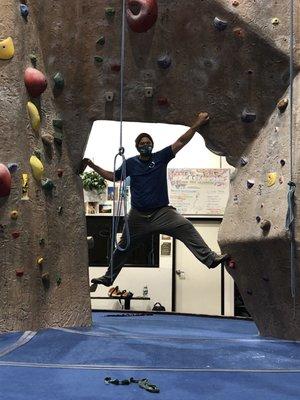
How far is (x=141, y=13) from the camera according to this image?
10.6ft

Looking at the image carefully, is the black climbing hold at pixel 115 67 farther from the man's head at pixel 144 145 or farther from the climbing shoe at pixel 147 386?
the climbing shoe at pixel 147 386

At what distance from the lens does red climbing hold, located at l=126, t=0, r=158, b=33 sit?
3.22m

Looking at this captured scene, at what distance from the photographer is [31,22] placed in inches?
132

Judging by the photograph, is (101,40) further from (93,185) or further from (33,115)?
(93,185)

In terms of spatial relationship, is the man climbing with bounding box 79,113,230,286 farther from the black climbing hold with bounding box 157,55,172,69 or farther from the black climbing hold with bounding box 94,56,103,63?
the black climbing hold with bounding box 94,56,103,63

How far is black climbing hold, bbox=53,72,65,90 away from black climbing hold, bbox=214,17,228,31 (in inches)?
42.0

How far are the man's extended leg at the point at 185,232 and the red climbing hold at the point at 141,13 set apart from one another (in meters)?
1.19

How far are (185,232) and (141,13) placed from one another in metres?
1.42

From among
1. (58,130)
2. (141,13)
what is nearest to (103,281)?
(58,130)

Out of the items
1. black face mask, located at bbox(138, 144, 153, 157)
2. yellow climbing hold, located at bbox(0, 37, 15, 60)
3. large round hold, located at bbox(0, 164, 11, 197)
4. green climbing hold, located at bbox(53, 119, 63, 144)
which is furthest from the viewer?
green climbing hold, located at bbox(53, 119, 63, 144)

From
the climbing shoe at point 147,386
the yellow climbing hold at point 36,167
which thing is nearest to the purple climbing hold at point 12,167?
the yellow climbing hold at point 36,167

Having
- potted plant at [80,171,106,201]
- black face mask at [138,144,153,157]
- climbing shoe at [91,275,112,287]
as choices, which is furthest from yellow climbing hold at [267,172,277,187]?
potted plant at [80,171,106,201]

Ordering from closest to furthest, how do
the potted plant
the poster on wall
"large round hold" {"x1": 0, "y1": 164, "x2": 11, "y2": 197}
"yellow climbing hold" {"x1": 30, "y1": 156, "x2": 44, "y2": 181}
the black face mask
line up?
1. "large round hold" {"x1": 0, "y1": 164, "x2": 11, "y2": 197}
2. "yellow climbing hold" {"x1": 30, "y1": 156, "x2": 44, "y2": 181}
3. the black face mask
4. the potted plant
5. the poster on wall

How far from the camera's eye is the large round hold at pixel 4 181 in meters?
3.02
